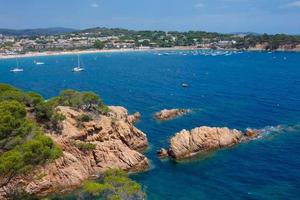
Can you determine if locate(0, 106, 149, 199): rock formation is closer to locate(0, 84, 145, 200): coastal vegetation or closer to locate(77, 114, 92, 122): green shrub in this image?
locate(77, 114, 92, 122): green shrub

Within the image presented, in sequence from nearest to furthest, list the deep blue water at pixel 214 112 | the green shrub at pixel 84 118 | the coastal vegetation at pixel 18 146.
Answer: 1. the coastal vegetation at pixel 18 146
2. the deep blue water at pixel 214 112
3. the green shrub at pixel 84 118

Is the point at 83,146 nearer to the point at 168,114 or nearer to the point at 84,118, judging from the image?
the point at 84,118

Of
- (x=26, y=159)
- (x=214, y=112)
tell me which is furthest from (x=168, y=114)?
(x=26, y=159)

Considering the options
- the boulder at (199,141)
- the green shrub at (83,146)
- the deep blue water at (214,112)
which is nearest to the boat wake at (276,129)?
the deep blue water at (214,112)

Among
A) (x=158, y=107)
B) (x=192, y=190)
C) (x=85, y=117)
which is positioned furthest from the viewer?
(x=158, y=107)

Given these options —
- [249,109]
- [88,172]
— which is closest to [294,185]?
[88,172]

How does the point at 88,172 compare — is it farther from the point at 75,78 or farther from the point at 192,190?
the point at 75,78

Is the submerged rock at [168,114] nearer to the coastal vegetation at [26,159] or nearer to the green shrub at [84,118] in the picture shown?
the green shrub at [84,118]
